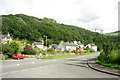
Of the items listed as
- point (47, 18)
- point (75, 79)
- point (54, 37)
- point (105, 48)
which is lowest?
point (75, 79)

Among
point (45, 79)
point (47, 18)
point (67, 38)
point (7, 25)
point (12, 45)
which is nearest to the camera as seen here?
point (45, 79)

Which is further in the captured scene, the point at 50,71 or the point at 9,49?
the point at 9,49

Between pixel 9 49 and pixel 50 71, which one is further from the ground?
pixel 9 49

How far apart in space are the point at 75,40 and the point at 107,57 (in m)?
114

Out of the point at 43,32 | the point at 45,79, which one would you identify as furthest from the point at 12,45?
the point at 43,32

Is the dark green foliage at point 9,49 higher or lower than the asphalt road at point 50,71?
higher

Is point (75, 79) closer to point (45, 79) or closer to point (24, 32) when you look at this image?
point (45, 79)

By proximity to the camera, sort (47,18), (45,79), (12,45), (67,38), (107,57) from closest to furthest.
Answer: (45,79) < (107,57) < (12,45) < (67,38) < (47,18)

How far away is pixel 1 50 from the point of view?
3522 centimetres

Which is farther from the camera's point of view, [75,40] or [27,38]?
[75,40]

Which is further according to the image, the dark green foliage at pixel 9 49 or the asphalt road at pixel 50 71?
the dark green foliage at pixel 9 49

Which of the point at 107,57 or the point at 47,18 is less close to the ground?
the point at 47,18

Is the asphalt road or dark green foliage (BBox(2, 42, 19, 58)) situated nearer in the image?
the asphalt road

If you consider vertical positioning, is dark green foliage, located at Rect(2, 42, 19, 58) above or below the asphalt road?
above
